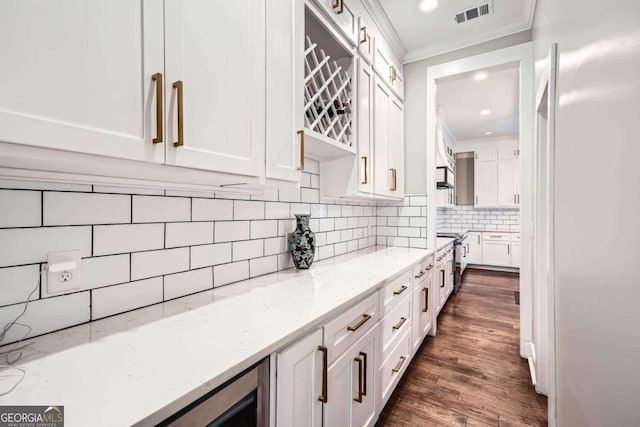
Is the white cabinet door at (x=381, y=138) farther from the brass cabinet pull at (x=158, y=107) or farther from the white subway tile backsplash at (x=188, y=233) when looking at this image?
the brass cabinet pull at (x=158, y=107)

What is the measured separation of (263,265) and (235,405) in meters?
0.84

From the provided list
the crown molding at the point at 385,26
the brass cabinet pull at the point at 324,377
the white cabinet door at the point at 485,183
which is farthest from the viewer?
the white cabinet door at the point at 485,183

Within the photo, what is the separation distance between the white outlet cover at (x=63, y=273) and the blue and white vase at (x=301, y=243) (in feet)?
3.14

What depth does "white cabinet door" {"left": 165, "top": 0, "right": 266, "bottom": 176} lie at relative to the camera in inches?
30.3

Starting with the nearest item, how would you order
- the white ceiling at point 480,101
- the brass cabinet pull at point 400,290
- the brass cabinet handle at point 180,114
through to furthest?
1. the brass cabinet handle at point 180,114
2. the brass cabinet pull at point 400,290
3. the white ceiling at point 480,101

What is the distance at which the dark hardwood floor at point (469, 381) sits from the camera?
5.56 feet

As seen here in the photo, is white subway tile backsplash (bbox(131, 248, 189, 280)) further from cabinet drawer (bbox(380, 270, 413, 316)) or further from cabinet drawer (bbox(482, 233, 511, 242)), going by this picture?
cabinet drawer (bbox(482, 233, 511, 242))

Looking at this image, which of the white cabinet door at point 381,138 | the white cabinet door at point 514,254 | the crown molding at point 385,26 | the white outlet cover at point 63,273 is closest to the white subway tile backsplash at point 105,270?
the white outlet cover at point 63,273

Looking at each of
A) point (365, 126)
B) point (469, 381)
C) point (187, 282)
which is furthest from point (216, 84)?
point (469, 381)

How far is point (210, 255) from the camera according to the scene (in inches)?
49.0

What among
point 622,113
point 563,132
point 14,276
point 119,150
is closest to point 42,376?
point 14,276

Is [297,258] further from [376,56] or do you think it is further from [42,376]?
[376,56]

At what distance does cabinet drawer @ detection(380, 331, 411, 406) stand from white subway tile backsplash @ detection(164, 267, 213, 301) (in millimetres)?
1012

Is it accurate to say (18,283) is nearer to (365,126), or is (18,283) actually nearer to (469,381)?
(365,126)
